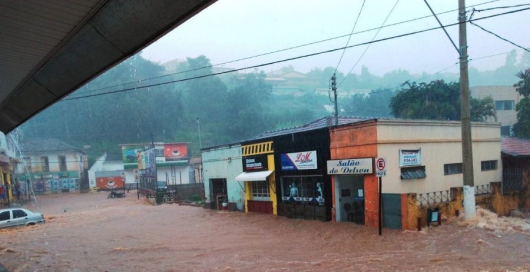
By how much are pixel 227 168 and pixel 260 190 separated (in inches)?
153

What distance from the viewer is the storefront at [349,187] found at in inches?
595

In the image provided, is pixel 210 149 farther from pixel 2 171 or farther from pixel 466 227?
pixel 2 171

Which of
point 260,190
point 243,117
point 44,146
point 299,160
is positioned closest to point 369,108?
point 243,117

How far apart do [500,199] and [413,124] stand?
564cm

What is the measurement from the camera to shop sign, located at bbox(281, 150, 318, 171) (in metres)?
17.7

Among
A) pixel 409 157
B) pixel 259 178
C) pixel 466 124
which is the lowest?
pixel 259 178

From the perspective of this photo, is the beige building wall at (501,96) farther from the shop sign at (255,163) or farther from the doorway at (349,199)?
the doorway at (349,199)

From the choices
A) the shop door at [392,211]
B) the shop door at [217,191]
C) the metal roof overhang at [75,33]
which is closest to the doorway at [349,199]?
the shop door at [392,211]

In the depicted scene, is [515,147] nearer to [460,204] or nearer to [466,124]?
[460,204]

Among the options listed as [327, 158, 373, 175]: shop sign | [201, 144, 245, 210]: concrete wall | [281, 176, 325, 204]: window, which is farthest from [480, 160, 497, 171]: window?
[201, 144, 245, 210]: concrete wall

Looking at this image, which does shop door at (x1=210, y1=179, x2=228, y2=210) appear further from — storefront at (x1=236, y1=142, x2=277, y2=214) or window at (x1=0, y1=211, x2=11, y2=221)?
window at (x1=0, y1=211, x2=11, y2=221)

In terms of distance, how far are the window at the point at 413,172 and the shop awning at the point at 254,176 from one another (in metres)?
7.41

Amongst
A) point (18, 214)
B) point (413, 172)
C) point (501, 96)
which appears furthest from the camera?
point (501, 96)

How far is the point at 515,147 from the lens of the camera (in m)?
21.1
